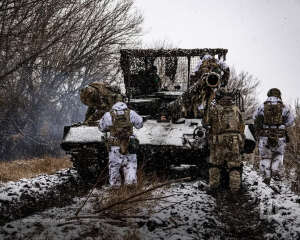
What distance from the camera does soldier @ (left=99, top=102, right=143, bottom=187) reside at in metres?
5.85

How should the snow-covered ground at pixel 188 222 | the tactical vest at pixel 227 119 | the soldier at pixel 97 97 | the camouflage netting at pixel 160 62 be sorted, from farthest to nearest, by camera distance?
the camouflage netting at pixel 160 62
the soldier at pixel 97 97
the tactical vest at pixel 227 119
the snow-covered ground at pixel 188 222

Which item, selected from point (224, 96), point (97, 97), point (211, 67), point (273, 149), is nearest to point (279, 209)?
Answer: point (224, 96)

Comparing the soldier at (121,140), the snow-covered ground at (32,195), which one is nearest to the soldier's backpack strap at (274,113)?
the soldier at (121,140)

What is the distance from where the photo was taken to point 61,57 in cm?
1328

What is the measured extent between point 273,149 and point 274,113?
0.76 m

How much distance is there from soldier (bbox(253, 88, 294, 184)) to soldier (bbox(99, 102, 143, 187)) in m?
2.73

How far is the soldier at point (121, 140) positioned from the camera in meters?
5.85

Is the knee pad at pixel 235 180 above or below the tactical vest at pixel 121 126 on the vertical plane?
below

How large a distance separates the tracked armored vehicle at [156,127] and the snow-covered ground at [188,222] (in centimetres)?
132

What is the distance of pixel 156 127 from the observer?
6.91m

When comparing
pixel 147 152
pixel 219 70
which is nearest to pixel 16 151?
pixel 147 152

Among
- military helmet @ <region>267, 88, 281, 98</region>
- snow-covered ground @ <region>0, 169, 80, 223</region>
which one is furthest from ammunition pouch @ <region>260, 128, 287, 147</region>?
snow-covered ground @ <region>0, 169, 80, 223</region>

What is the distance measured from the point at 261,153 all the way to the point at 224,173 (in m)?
1.44

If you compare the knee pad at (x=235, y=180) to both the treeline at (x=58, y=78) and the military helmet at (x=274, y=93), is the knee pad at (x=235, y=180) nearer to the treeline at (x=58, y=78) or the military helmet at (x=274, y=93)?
the military helmet at (x=274, y=93)
